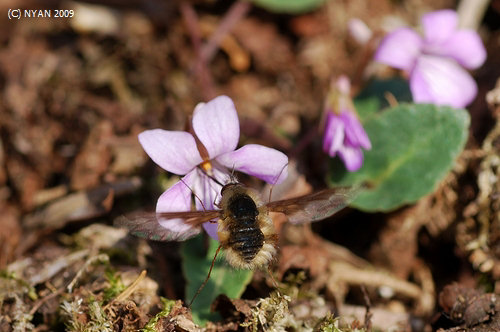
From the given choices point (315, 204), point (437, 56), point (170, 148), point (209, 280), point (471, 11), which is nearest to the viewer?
point (315, 204)

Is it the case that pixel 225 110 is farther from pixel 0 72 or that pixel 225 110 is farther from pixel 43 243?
pixel 0 72

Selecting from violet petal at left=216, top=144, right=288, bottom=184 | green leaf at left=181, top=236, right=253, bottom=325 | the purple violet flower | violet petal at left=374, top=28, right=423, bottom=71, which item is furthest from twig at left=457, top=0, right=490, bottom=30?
green leaf at left=181, top=236, right=253, bottom=325

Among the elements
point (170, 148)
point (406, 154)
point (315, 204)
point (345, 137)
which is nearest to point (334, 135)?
point (345, 137)

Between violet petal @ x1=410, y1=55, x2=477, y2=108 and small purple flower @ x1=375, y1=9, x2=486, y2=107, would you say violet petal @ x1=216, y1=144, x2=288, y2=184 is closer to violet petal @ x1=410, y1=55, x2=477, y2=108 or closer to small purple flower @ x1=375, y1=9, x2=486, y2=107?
small purple flower @ x1=375, y1=9, x2=486, y2=107

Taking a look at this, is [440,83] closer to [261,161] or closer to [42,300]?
[261,161]

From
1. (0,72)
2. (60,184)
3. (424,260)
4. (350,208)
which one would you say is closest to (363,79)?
(350,208)
